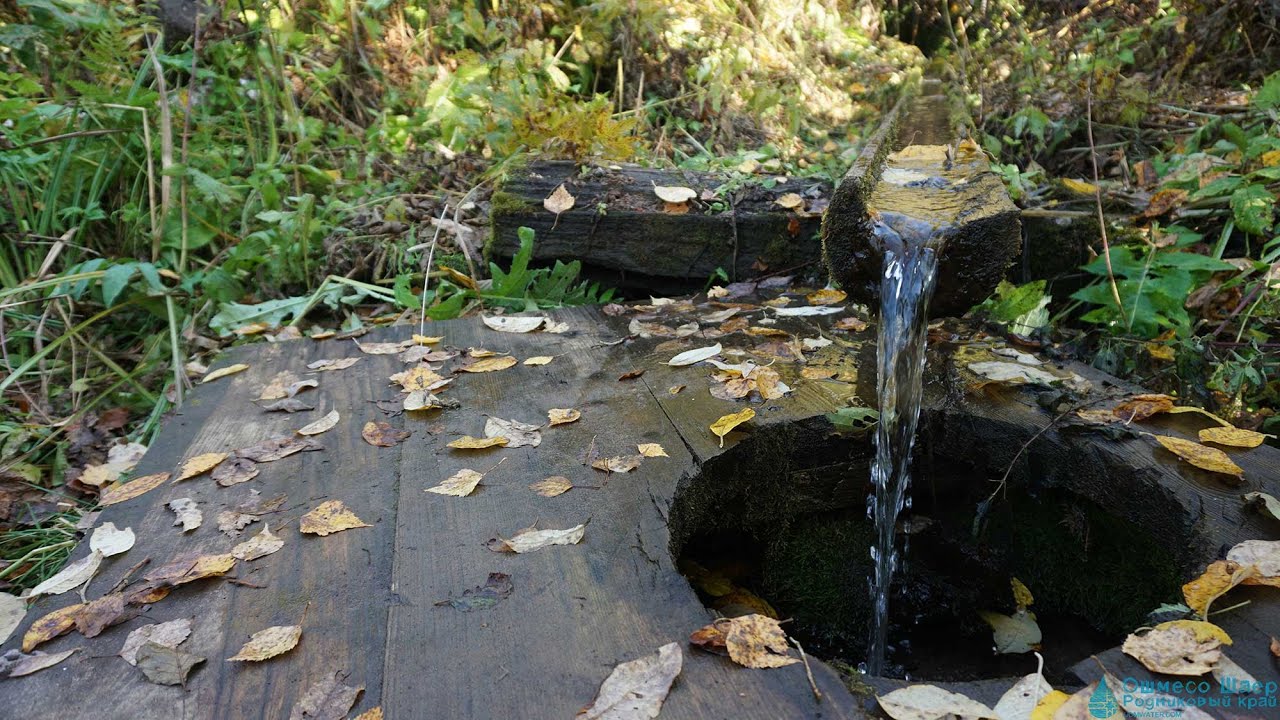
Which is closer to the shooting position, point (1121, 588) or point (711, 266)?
point (1121, 588)

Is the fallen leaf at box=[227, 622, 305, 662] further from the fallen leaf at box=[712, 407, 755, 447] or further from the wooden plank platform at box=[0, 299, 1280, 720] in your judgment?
the fallen leaf at box=[712, 407, 755, 447]

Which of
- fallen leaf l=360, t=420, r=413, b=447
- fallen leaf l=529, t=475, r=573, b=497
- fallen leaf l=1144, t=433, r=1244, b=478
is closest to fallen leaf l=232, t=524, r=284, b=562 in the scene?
fallen leaf l=360, t=420, r=413, b=447

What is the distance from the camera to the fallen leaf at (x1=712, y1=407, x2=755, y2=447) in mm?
1739

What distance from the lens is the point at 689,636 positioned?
3.80 feet

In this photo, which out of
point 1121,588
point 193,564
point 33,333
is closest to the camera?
point 193,564

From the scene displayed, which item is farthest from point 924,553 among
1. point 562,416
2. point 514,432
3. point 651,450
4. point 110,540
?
point 110,540

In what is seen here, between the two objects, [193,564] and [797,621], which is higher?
[193,564]

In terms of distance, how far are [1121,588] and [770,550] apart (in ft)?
2.75

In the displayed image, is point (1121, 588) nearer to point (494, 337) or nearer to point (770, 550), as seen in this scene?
point (770, 550)

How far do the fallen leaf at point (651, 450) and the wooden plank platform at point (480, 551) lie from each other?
0.02 m

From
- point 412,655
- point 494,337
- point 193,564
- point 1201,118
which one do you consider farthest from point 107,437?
point 1201,118

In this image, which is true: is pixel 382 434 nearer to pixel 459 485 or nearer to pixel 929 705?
pixel 459 485

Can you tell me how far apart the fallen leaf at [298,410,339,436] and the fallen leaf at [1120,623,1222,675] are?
1754 millimetres

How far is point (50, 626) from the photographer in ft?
4.10
